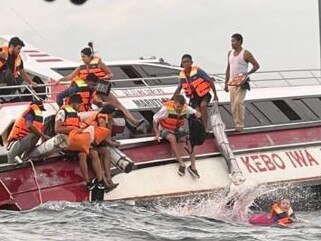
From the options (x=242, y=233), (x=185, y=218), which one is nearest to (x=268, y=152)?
(x=185, y=218)

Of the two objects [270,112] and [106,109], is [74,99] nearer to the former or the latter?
[106,109]

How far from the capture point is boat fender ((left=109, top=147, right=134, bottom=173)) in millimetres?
14586

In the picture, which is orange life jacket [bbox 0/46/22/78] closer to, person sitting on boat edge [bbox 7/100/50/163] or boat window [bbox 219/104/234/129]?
person sitting on boat edge [bbox 7/100/50/163]

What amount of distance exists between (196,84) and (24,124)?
3210 mm

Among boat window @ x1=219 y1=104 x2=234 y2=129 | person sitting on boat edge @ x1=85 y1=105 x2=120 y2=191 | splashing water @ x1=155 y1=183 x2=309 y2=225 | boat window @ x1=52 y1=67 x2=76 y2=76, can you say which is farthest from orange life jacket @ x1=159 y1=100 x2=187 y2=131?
boat window @ x1=52 y1=67 x2=76 y2=76

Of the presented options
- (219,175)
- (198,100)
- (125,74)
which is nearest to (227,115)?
(198,100)

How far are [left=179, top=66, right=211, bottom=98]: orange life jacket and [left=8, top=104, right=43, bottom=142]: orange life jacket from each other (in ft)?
9.44

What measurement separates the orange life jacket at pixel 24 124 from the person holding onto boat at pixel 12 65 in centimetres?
151

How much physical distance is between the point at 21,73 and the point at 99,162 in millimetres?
2473

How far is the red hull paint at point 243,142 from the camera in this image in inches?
602

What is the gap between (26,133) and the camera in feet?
47.2

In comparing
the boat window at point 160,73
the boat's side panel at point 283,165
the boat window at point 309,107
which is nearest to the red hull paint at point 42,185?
the boat's side panel at point 283,165

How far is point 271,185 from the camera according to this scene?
16484 millimetres

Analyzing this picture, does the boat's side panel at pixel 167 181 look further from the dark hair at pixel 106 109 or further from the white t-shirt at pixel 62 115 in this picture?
the white t-shirt at pixel 62 115
